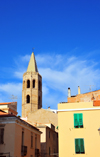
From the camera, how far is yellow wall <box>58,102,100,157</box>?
20258 mm

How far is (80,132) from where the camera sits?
2097 cm

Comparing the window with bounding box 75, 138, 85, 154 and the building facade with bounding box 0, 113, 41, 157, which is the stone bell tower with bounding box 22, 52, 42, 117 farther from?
the window with bounding box 75, 138, 85, 154

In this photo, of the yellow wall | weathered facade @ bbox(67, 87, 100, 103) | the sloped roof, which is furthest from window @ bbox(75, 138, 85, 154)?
the sloped roof

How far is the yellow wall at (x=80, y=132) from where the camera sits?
798 inches

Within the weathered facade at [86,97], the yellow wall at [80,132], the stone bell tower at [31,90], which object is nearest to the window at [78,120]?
the yellow wall at [80,132]

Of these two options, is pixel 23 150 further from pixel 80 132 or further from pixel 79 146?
pixel 80 132

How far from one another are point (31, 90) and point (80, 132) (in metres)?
54.2

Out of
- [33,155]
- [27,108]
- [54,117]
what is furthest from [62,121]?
[27,108]

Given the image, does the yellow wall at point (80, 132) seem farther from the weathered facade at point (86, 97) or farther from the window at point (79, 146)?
the weathered facade at point (86, 97)

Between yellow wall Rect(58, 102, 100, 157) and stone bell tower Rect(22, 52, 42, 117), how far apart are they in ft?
165

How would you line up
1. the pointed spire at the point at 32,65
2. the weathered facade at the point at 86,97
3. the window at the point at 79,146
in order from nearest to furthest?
the window at the point at 79,146 → the weathered facade at the point at 86,97 → the pointed spire at the point at 32,65

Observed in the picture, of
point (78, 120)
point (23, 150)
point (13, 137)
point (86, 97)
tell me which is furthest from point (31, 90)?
point (13, 137)

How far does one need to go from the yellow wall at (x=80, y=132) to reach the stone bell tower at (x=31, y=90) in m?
50.3

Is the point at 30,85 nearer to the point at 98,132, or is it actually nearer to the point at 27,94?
the point at 27,94
